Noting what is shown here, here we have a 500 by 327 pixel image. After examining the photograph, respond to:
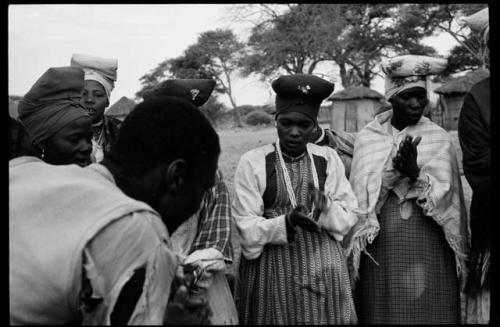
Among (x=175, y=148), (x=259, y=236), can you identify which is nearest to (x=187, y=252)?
(x=259, y=236)

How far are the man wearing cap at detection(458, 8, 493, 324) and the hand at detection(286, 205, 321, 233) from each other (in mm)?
829

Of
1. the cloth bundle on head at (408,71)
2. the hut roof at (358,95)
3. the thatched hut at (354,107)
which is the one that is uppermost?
the hut roof at (358,95)

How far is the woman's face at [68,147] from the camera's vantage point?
3.15m

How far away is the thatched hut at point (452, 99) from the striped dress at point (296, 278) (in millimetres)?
20484

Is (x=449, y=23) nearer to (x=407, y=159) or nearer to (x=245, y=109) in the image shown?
(x=245, y=109)

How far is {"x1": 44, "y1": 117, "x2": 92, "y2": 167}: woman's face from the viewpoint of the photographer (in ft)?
10.3

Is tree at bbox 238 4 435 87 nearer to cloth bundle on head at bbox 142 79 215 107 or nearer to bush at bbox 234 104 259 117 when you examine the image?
Answer: bush at bbox 234 104 259 117

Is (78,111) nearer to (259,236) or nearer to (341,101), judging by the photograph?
(259,236)

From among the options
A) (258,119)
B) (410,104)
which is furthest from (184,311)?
(258,119)

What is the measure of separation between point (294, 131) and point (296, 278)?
0.81 metres

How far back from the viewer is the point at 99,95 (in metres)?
4.04

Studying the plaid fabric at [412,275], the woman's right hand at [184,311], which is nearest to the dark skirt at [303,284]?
the plaid fabric at [412,275]

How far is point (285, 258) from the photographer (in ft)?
10.4

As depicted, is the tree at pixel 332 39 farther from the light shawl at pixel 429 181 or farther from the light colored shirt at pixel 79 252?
the light colored shirt at pixel 79 252
